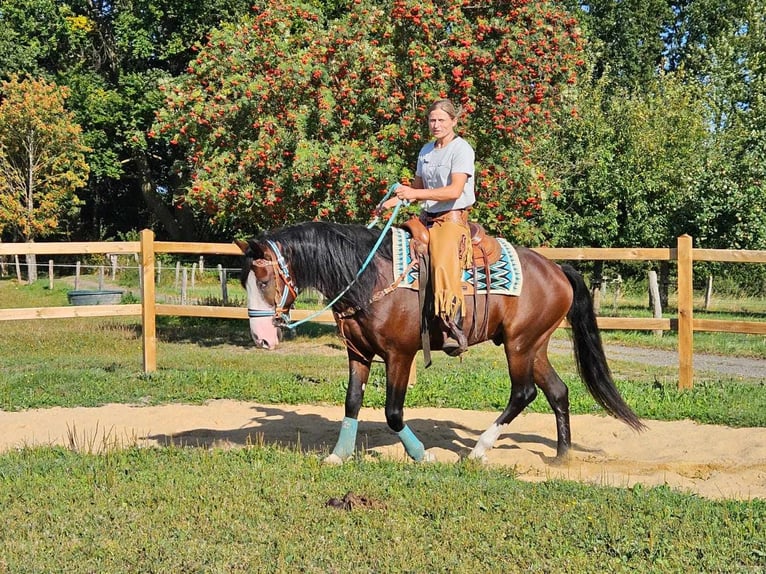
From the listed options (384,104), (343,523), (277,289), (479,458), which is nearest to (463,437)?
(479,458)

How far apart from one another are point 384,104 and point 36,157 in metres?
25.3

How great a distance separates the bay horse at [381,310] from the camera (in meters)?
5.59

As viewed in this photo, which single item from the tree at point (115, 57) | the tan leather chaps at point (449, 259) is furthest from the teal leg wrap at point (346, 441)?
the tree at point (115, 57)

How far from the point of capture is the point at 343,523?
439 centimetres

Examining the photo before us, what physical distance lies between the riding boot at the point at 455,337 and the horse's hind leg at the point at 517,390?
0.55m

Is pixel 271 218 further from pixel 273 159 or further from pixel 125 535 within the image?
pixel 125 535

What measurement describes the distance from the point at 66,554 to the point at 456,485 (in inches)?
91.5

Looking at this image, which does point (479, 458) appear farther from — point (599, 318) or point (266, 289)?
point (599, 318)

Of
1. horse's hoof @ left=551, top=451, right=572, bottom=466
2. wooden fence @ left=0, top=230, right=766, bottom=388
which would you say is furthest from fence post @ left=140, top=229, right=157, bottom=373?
horse's hoof @ left=551, top=451, right=572, bottom=466

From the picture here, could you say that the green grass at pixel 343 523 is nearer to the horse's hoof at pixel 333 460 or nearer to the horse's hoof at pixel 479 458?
the horse's hoof at pixel 333 460

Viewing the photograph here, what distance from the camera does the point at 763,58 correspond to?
77.2ft

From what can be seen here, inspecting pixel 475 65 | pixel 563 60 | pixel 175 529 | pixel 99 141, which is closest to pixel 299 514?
pixel 175 529

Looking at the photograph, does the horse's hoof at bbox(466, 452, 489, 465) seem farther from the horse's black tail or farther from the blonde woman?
the horse's black tail

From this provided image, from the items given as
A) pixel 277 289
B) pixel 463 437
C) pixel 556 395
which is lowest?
pixel 463 437
